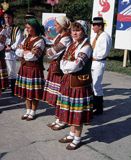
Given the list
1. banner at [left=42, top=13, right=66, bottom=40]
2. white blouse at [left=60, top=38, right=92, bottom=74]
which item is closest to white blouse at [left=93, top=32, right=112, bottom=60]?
white blouse at [left=60, top=38, right=92, bottom=74]

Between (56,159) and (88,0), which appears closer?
(56,159)

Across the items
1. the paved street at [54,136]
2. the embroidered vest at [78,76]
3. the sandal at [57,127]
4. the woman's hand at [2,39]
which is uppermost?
the woman's hand at [2,39]

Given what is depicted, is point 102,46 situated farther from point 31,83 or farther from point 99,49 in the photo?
point 31,83

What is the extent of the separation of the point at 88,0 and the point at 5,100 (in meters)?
13.0

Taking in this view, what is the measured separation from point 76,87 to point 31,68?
1.26m

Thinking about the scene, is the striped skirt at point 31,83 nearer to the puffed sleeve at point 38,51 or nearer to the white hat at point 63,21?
the puffed sleeve at point 38,51

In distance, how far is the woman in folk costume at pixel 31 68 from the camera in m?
5.94

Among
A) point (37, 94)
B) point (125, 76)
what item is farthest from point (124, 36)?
point (37, 94)

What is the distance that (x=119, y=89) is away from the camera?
9.02m

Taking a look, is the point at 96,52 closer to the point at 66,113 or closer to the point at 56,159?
the point at 66,113

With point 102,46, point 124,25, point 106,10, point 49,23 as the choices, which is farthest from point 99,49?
point 49,23

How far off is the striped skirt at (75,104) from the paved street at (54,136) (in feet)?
1.31

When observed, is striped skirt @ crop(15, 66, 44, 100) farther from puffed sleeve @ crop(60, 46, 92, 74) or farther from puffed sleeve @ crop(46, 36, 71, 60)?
puffed sleeve @ crop(60, 46, 92, 74)

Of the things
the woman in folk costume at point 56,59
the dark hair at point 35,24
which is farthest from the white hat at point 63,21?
the dark hair at point 35,24
